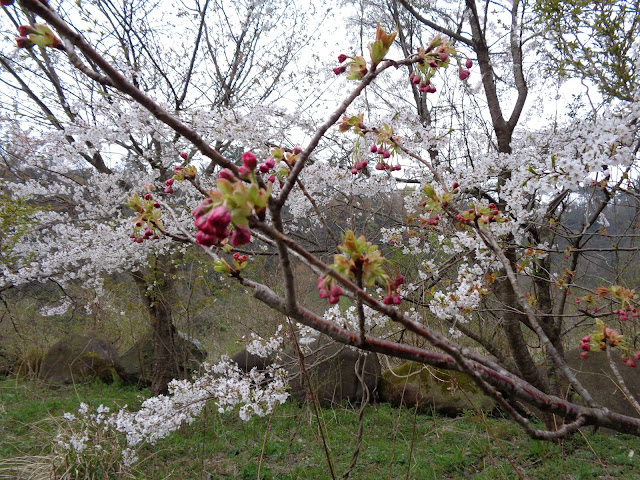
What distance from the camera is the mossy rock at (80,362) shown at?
6.74 m

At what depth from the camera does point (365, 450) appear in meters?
3.69

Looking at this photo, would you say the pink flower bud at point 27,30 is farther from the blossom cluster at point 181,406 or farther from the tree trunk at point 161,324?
the tree trunk at point 161,324

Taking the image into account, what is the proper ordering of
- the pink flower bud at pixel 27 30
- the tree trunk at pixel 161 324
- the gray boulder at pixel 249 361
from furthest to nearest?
the gray boulder at pixel 249 361, the tree trunk at pixel 161 324, the pink flower bud at pixel 27 30

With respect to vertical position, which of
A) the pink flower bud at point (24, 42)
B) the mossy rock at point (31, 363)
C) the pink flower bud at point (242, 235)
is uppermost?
the pink flower bud at point (24, 42)

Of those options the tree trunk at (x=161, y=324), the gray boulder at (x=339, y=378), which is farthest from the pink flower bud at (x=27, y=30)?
the tree trunk at (x=161, y=324)

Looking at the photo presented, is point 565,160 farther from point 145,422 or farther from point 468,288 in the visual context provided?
point 145,422

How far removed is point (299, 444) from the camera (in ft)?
12.8

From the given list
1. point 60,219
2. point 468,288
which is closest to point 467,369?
point 468,288

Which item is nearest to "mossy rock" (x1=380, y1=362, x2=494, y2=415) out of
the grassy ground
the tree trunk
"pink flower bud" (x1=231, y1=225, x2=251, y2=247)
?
the grassy ground

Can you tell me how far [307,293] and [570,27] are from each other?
3.90 metres

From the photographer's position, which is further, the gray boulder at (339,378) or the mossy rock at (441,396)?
the gray boulder at (339,378)

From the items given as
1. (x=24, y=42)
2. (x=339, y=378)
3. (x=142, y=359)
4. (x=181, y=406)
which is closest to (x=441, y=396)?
(x=339, y=378)

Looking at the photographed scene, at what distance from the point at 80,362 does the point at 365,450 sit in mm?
5396

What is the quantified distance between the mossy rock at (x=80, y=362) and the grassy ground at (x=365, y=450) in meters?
1.88
